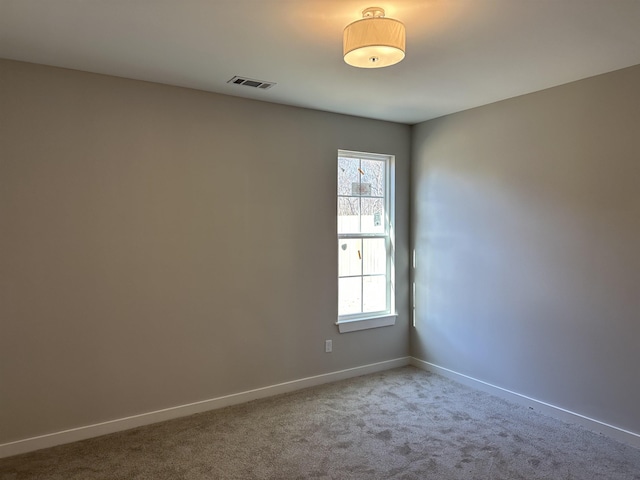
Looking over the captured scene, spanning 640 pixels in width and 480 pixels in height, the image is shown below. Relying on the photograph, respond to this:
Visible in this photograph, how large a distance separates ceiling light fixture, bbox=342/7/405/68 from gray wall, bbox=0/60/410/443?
173 cm

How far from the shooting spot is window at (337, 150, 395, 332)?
429 centimetres

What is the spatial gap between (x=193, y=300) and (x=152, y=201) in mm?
828

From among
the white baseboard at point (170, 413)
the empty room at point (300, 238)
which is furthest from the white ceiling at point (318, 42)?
the white baseboard at point (170, 413)

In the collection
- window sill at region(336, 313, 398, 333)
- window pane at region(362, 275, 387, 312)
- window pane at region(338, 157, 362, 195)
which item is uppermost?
window pane at region(338, 157, 362, 195)

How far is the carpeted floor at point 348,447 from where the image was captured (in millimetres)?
2609

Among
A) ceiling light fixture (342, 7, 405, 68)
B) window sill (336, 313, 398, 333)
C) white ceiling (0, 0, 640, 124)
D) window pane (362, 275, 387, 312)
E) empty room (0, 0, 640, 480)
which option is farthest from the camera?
window pane (362, 275, 387, 312)

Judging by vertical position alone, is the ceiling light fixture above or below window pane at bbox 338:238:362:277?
above

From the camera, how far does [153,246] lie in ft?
10.8

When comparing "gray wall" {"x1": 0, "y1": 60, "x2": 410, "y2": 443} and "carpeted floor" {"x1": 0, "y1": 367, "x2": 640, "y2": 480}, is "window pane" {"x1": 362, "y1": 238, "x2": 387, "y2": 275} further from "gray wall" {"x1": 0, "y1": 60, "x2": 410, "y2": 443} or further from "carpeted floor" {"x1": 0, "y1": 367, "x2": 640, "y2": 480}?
"carpeted floor" {"x1": 0, "y1": 367, "x2": 640, "y2": 480}

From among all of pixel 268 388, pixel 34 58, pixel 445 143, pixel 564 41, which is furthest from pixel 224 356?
pixel 564 41

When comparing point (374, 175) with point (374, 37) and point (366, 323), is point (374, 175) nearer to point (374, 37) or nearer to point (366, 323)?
point (366, 323)

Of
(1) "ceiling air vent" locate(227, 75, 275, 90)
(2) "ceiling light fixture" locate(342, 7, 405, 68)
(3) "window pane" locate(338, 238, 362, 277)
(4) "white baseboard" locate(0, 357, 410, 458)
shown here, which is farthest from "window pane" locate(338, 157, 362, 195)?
(2) "ceiling light fixture" locate(342, 7, 405, 68)

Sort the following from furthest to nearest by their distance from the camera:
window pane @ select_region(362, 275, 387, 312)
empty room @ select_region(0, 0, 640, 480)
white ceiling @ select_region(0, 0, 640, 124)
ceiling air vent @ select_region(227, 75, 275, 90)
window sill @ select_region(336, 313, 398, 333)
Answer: window pane @ select_region(362, 275, 387, 312) → window sill @ select_region(336, 313, 398, 333) → ceiling air vent @ select_region(227, 75, 275, 90) → empty room @ select_region(0, 0, 640, 480) → white ceiling @ select_region(0, 0, 640, 124)

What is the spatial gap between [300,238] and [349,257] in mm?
624
